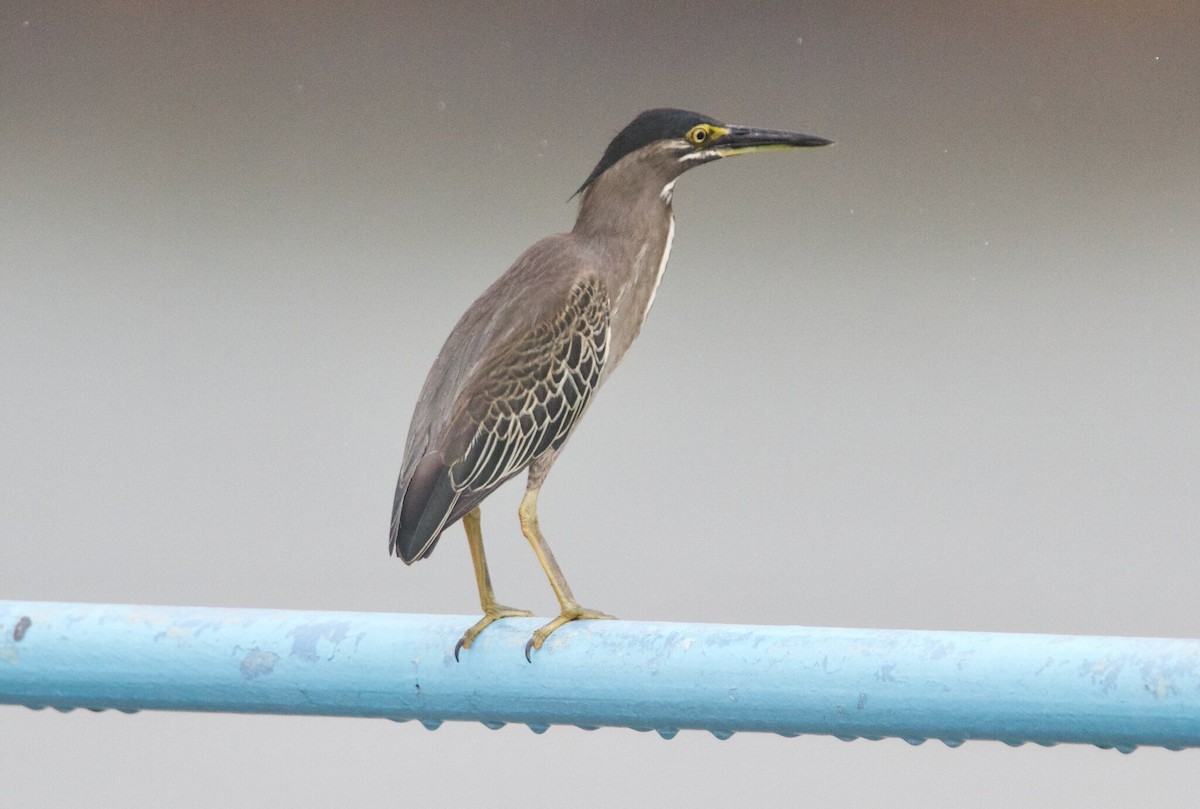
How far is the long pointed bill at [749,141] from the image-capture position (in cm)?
102

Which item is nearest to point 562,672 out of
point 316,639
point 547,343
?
point 316,639

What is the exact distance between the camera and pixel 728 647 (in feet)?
2.09

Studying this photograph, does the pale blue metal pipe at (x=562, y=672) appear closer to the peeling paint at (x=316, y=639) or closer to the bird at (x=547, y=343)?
the peeling paint at (x=316, y=639)

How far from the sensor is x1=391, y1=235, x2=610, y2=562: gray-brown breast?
95cm

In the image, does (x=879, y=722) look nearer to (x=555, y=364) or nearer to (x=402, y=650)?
(x=402, y=650)

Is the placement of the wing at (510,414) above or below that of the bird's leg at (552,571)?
above

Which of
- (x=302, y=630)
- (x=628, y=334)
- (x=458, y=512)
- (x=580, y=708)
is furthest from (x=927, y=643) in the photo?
(x=628, y=334)

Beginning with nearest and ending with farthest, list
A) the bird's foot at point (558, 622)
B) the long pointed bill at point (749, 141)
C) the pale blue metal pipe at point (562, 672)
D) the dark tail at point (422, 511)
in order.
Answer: the pale blue metal pipe at point (562, 672) → the bird's foot at point (558, 622) → the dark tail at point (422, 511) → the long pointed bill at point (749, 141)

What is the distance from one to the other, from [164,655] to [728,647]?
265 mm

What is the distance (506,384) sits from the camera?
1002mm

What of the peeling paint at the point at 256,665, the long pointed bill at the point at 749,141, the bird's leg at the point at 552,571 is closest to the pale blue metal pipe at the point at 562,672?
the peeling paint at the point at 256,665

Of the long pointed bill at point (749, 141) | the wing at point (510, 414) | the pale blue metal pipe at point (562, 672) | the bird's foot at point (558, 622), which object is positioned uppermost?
the long pointed bill at point (749, 141)

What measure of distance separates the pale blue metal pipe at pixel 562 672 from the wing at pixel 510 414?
213 mm

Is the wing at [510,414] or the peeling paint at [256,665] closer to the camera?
the peeling paint at [256,665]
